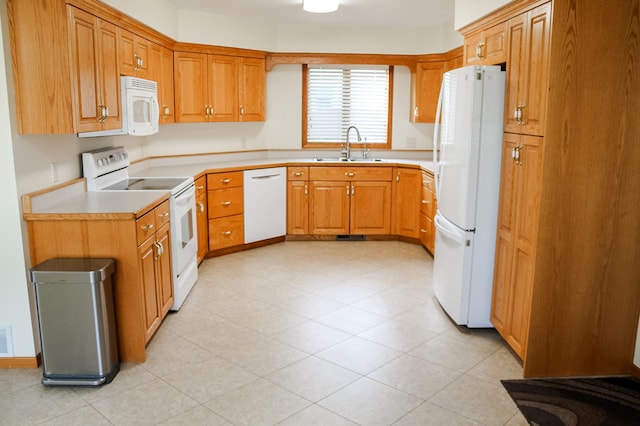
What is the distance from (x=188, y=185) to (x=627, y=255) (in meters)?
3.09

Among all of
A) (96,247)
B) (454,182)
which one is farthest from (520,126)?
(96,247)

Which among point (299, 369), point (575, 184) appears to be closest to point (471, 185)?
point (575, 184)

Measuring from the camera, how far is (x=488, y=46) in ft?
11.4

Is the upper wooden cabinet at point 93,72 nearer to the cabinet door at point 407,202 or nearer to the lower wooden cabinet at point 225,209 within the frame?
the lower wooden cabinet at point 225,209

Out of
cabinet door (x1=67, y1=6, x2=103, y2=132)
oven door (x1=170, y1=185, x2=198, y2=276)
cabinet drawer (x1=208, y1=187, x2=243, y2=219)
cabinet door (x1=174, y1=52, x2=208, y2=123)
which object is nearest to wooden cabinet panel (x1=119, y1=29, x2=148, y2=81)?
cabinet door (x1=67, y1=6, x2=103, y2=132)

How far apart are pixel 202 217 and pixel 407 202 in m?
2.26

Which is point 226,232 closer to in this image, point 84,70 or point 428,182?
point 428,182

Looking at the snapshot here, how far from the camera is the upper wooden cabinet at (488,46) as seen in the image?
10.7 ft

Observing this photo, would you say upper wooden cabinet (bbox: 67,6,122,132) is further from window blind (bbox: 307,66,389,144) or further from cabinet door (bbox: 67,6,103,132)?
window blind (bbox: 307,66,389,144)

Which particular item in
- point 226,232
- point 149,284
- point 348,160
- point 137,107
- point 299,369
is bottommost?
point 299,369

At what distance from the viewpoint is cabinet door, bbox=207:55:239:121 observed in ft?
17.8

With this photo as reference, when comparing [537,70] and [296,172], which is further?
[296,172]

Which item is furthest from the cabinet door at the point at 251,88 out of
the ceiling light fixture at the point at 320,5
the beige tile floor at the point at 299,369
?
the beige tile floor at the point at 299,369

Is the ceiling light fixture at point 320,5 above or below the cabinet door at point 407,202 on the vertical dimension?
above
